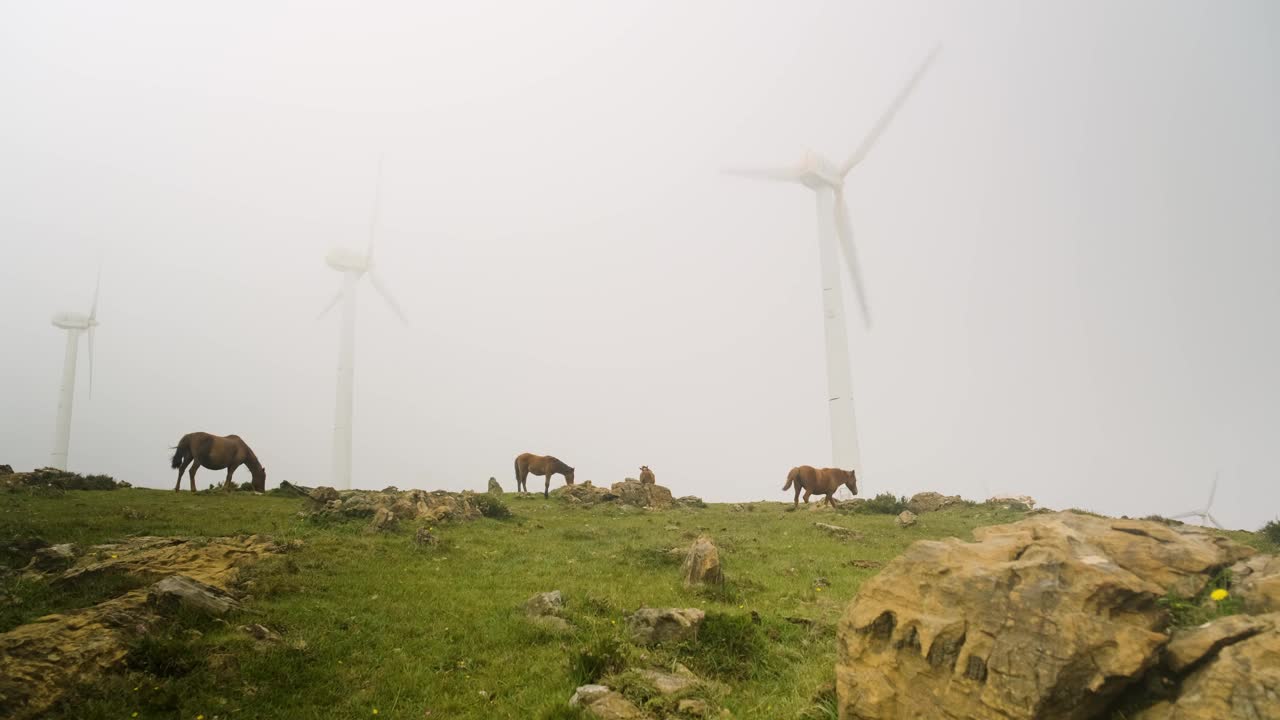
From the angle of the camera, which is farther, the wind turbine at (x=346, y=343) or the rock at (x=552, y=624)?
the wind turbine at (x=346, y=343)

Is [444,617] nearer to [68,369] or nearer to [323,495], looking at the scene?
[323,495]

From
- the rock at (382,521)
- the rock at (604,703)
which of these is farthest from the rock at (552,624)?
the rock at (382,521)

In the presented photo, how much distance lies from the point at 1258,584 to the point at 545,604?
9.75 m

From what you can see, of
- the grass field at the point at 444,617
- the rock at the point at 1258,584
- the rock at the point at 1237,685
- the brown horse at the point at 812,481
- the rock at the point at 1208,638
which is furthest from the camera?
the brown horse at the point at 812,481

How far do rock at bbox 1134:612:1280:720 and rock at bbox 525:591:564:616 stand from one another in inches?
349

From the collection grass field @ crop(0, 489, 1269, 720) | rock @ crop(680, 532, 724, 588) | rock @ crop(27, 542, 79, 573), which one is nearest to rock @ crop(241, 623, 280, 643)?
grass field @ crop(0, 489, 1269, 720)

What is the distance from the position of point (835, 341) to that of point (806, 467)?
2099 centimetres

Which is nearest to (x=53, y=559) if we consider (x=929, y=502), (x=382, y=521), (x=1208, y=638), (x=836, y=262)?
(x=382, y=521)

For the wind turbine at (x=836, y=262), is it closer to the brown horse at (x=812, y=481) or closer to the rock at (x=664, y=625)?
the brown horse at (x=812, y=481)

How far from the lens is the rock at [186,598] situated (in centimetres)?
994

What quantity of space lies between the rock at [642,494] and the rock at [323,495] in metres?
12.0

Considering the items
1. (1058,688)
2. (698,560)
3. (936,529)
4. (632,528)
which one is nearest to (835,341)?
(936,529)

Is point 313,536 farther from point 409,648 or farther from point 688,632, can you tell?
point 688,632

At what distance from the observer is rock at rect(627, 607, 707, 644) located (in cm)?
1010
